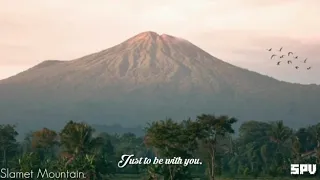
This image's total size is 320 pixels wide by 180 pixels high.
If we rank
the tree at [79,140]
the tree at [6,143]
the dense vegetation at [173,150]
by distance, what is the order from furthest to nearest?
the tree at [6,143], the tree at [79,140], the dense vegetation at [173,150]

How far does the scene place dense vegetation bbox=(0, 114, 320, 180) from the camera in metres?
74.1

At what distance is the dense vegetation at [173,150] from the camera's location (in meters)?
74.1

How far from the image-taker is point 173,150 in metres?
73.9

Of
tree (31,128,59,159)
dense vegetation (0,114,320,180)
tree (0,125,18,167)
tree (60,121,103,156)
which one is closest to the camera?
dense vegetation (0,114,320,180)

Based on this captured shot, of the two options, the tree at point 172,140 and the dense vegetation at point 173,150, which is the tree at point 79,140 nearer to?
the dense vegetation at point 173,150

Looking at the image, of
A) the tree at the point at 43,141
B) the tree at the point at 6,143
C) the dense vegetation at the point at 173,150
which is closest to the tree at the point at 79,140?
the dense vegetation at the point at 173,150

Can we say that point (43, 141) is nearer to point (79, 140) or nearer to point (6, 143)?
point (6, 143)

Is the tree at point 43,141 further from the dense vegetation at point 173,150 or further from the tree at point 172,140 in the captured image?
the tree at point 172,140

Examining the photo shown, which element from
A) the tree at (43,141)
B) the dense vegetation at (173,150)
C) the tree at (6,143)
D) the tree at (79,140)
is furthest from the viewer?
the tree at (6,143)

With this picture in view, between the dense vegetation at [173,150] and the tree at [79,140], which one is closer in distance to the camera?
the dense vegetation at [173,150]

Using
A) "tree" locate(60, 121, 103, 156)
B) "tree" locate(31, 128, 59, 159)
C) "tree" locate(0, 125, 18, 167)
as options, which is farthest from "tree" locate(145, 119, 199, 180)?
"tree" locate(0, 125, 18, 167)

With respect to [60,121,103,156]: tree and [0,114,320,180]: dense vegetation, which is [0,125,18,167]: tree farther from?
[60,121,103,156]: tree

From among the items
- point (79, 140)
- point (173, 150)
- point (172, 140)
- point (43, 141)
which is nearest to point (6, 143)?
point (43, 141)

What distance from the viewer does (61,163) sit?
241ft
